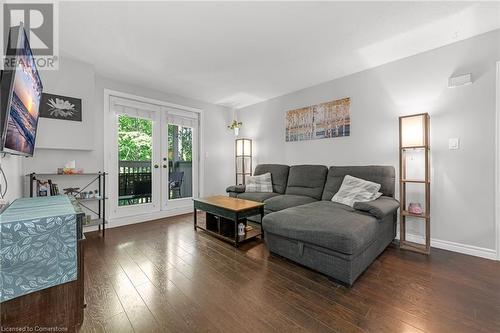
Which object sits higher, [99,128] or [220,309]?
[99,128]

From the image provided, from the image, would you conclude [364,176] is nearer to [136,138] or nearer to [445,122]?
[445,122]

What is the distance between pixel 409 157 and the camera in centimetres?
261

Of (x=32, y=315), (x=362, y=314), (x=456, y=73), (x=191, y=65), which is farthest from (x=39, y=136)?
(x=456, y=73)

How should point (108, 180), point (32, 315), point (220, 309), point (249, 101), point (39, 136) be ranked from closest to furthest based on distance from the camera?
1. point (32, 315)
2. point (220, 309)
3. point (39, 136)
4. point (108, 180)
5. point (249, 101)

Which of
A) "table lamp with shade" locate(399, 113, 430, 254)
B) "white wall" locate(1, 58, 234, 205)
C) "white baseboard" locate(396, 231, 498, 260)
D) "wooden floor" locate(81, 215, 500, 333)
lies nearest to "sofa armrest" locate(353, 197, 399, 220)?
"table lamp with shade" locate(399, 113, 430, 254)

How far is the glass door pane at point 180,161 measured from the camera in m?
4.04

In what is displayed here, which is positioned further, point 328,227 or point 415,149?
point 415,149

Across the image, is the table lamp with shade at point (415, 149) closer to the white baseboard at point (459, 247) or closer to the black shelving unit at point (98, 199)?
the white baseboard at point (459, 247)

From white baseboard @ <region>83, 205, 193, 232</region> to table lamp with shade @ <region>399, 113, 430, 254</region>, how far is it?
11.7 feet

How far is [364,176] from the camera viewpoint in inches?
108

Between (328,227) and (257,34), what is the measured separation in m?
2.03

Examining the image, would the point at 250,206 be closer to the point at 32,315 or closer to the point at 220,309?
the point at 220,309

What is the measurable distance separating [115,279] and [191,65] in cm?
263

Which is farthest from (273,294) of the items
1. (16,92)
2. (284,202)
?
(16,92)
